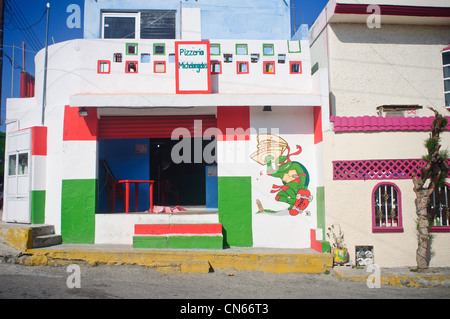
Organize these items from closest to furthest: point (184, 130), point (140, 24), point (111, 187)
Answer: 1. point (184, 130)
2. point (111, 187)
3. point (140, 24)

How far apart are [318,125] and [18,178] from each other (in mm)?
7447

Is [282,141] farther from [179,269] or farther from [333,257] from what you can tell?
[179,269]

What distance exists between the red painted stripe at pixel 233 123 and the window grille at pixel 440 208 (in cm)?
432

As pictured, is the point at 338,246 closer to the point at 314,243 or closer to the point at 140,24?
the point at 314,243

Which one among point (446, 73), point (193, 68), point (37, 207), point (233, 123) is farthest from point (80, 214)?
point (446, 73)

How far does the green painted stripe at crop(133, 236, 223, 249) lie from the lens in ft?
29.6

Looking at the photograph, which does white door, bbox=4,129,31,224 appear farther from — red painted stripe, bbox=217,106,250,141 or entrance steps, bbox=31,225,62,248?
red painted stripe, bbox=217,106,250,141

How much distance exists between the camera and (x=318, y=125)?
30.8 ft

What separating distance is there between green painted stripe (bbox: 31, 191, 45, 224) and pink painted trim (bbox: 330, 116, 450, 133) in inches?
276

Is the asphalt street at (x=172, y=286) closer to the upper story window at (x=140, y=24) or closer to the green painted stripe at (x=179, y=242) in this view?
the green painted stripe at (x=179, y=242)

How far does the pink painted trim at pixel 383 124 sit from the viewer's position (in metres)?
8.88

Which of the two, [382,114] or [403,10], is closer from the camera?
[403,10]

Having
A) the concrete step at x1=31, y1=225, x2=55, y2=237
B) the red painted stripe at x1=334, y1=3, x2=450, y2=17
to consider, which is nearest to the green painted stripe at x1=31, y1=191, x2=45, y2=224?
the concrete step at x1=31, y1=225, x2=55, y2=237
